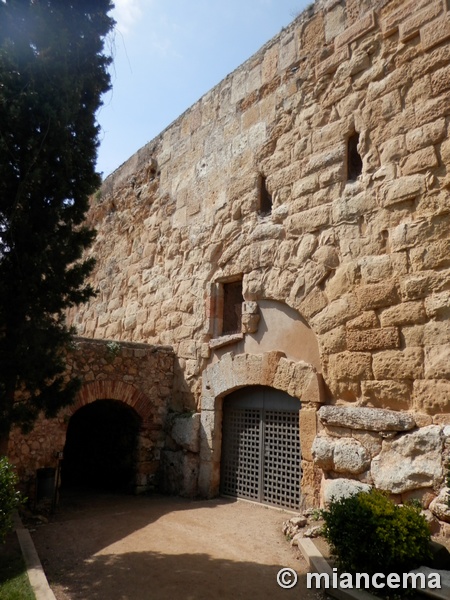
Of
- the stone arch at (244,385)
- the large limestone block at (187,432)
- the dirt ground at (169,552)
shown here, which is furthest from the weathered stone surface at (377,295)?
the large limestone block at (187,432)

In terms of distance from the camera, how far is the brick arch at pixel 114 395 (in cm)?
613

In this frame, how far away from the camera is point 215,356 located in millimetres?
6469

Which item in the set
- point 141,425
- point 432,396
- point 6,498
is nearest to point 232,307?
point 141,425

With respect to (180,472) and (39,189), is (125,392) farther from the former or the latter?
(39,189)

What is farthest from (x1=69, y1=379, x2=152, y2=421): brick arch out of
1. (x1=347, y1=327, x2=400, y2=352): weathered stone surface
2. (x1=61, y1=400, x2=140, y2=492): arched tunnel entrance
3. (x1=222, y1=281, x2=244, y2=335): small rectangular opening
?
(x1=347, y1=327, x2=400, y2=352): weathered stone surface

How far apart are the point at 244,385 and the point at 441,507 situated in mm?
2690

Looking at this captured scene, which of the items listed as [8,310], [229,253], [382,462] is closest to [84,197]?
[8,310]

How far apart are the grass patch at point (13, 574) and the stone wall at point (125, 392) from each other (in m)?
1.51

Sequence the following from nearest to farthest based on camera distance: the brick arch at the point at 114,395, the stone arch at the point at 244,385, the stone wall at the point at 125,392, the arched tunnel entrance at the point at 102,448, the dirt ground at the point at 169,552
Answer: the dirt ground at the point at 169,552 → the stone arch at the point at 244,385 → the stone wall at the point at 125,392 → the brick arch at the point at 114,395 → the arched tunnel entrance at the point at 102,448

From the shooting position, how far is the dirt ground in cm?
337

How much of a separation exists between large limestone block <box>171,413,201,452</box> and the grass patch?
2567mm

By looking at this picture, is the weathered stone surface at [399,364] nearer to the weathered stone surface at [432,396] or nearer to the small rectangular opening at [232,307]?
the weathered stone surface at [432,396]

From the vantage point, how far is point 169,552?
13.5ft

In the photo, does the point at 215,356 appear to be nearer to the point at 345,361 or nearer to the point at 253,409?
the point at 253,409
